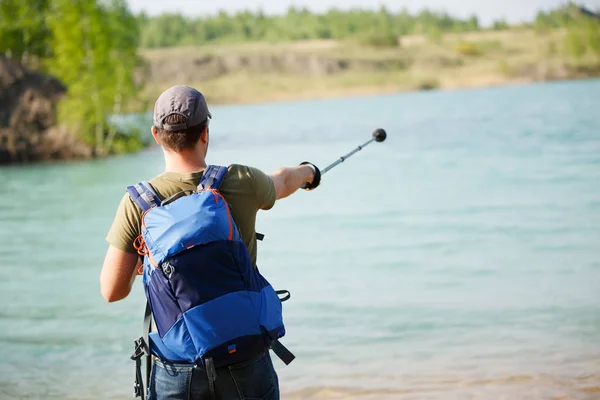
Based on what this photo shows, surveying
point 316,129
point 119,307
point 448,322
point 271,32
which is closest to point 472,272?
point 448,322

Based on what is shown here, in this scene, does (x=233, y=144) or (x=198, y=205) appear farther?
(x=233, y=144)

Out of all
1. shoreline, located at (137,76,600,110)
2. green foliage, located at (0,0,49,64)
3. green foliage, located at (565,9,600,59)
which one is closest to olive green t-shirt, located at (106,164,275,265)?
green foliage, located at (0,0,49,64)

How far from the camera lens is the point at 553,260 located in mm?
10000

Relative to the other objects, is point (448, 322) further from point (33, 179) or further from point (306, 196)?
point (33, 179)

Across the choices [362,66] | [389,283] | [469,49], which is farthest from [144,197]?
[469,49]

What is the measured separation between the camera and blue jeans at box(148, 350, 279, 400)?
277cm

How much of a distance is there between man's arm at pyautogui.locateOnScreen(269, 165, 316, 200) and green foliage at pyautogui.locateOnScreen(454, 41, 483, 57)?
3825 inches

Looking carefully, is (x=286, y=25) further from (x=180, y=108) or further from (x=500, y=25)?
(x=180, y=108)

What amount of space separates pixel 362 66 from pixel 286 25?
47.8 meters

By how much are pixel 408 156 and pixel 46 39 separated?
48.8ft

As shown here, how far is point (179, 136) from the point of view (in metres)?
2.80

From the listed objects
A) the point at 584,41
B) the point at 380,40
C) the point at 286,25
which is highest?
the point at 286,25

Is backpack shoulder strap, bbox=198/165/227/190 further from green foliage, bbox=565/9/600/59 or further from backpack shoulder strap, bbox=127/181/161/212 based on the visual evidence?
green foliage, bbox=565/9/600/59

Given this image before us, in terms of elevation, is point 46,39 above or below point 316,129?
above
